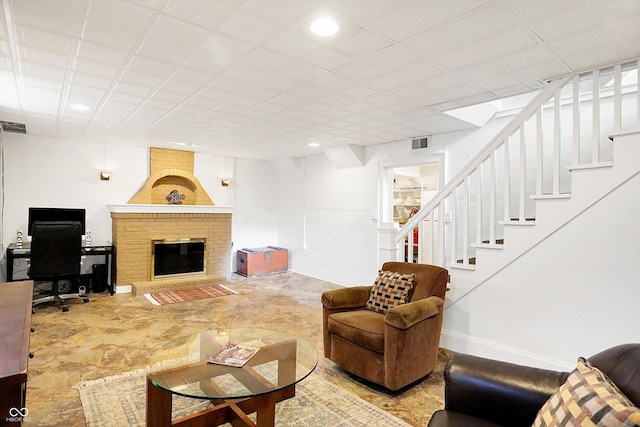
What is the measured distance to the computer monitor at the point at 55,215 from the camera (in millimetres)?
5168

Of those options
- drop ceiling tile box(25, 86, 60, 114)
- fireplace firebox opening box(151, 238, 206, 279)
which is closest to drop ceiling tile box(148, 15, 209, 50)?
drop ceiling tile box(25, 86, 60, 114)

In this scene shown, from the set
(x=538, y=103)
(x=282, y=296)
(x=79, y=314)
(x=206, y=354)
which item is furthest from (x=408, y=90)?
(x=79, y=314)

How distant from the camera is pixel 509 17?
1.92 metres

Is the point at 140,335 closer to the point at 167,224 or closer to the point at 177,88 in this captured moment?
the point at 177,88

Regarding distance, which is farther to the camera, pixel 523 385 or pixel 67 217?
pixel 67 217

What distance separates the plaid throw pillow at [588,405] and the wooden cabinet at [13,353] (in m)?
1.81

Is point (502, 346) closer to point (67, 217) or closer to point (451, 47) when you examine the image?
point (451, 47)

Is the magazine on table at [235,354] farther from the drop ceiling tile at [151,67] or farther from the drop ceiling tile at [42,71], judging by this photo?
the drop ceiling tile at [42,71]

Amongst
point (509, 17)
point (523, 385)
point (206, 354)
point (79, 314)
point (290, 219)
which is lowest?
point (79, 314)

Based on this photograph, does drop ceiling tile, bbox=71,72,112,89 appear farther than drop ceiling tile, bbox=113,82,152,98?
No

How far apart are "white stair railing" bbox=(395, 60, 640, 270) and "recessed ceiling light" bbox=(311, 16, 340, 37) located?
1842mm

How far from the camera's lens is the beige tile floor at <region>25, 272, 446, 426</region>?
2.36 meters

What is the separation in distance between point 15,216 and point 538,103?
268 inches

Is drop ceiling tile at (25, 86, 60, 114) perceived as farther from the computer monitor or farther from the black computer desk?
the black computer desk
